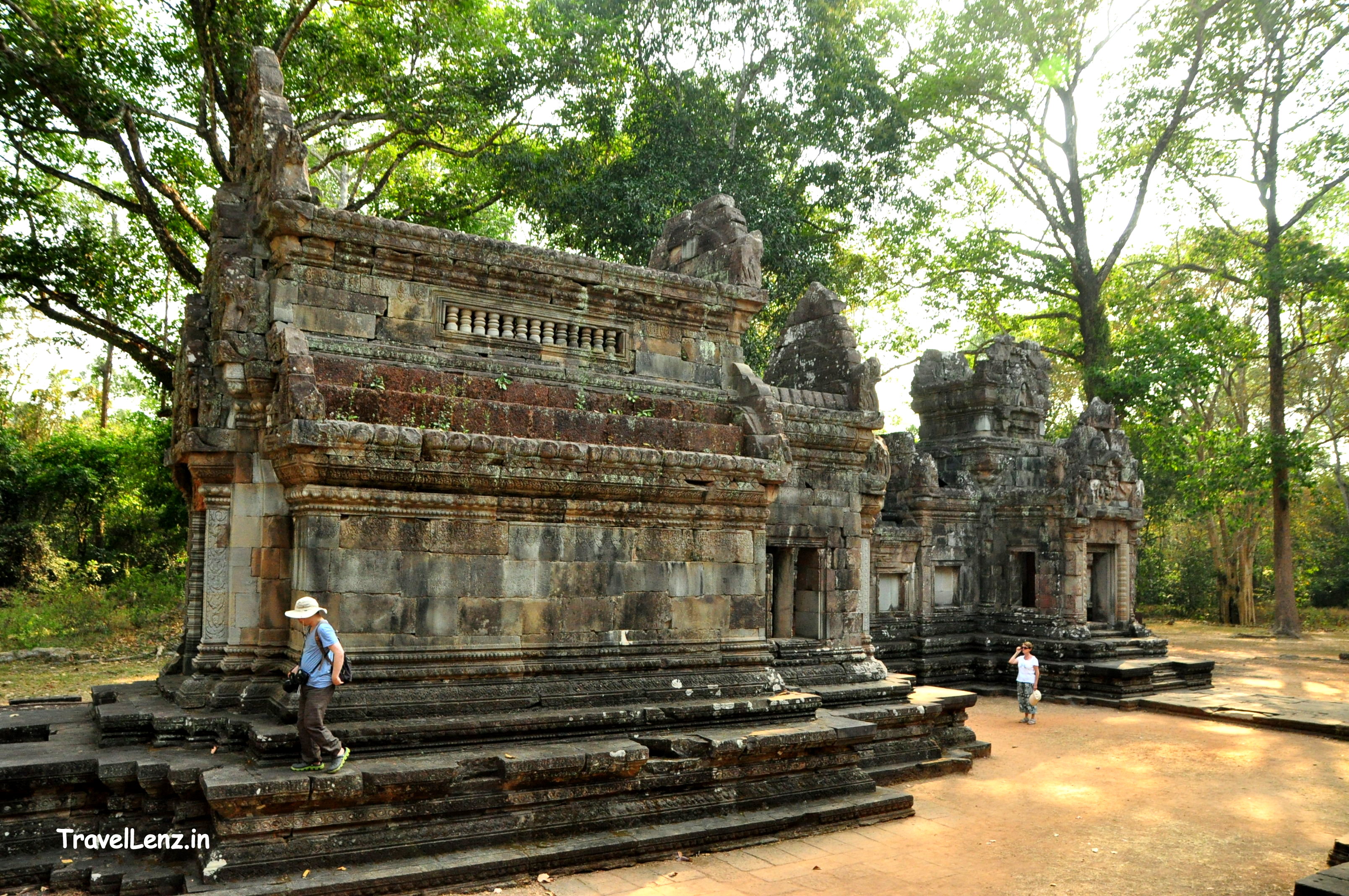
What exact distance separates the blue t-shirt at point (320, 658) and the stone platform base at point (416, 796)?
0.52 m

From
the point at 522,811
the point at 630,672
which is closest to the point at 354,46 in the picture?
the point at 630,672

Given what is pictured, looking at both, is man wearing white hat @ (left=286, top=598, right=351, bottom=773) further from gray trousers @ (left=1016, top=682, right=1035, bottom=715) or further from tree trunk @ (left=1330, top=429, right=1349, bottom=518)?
tree trunk @ (left=1330, top=429, right=1349, bottom=518)

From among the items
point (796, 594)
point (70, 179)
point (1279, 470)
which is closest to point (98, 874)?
point (796, 594)

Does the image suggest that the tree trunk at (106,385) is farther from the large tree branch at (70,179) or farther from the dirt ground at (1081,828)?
the dirt ground at (1081,828)

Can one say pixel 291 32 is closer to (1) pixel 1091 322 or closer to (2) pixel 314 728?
(2) pixel 314 728

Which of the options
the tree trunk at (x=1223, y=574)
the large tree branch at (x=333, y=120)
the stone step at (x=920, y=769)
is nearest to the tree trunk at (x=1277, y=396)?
the tree trunk at (x=1223, y=574)

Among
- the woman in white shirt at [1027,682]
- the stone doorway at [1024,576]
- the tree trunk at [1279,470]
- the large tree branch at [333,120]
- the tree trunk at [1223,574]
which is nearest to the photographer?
the woman in white shirt at [1027,682]

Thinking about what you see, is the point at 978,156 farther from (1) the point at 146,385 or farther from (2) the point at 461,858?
(2) the point at 461,858

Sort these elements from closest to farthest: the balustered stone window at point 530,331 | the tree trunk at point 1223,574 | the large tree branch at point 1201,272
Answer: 1. the balustered stone window at point 530,331
2. the large tree branch at point 1201,272
3. the tree trunk at point 1223,574

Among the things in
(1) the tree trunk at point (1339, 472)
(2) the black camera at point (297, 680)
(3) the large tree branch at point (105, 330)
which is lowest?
(2) the black camera at point (297, 680)

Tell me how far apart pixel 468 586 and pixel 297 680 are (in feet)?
4.76

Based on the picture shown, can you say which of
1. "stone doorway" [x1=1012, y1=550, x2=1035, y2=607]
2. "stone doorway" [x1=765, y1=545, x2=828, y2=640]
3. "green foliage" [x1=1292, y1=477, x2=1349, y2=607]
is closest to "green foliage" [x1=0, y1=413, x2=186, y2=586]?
"stone doorway" [x1=765, y1=545, x2=828, y2=640]

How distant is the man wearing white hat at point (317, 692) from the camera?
5812mm

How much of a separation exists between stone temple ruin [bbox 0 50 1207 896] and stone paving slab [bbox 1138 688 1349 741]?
20.0 ft
